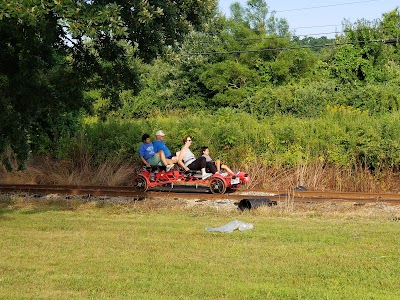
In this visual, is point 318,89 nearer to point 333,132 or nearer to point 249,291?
point 333,132

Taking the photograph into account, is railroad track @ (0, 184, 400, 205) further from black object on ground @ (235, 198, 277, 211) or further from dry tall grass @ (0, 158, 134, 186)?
dry tall grass @ (0, 158, 134, 186)

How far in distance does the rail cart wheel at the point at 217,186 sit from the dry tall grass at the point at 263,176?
1.83m

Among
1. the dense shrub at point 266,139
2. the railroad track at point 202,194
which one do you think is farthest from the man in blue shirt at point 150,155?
the dense shrub at point 266,139

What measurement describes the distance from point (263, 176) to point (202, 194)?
3.06m

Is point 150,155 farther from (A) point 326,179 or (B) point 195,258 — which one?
(B) point 195,258

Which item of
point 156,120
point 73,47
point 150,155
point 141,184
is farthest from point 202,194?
point 156,120

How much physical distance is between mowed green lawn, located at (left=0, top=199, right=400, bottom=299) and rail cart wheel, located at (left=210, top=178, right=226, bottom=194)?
350cm

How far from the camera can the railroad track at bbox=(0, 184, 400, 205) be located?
15742mm

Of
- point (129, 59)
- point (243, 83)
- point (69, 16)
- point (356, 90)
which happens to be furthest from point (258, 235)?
point (243, 83)

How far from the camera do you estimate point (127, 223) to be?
41.9ft

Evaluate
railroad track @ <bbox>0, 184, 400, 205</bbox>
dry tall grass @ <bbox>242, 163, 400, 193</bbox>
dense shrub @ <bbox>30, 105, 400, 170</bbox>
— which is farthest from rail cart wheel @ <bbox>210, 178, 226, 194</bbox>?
dense shrub @ <bbox>30, 105, 400, 170</bbox>

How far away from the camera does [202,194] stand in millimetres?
17141

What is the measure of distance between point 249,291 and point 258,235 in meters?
3.60

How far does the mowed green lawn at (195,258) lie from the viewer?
7.65 metres
